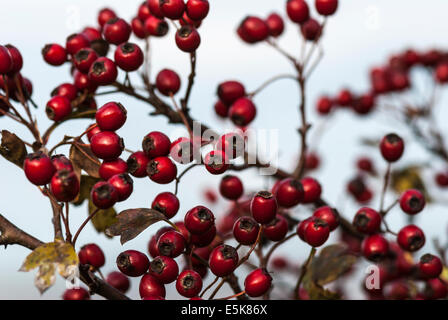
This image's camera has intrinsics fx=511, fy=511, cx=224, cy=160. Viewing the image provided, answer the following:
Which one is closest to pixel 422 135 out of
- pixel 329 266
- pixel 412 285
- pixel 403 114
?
pixel 403 114

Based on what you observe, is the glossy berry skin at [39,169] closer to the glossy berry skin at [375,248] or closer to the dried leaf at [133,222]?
the dried leaf at [133,222]

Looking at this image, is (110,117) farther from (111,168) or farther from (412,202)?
(412,202)

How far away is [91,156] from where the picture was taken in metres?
2.06

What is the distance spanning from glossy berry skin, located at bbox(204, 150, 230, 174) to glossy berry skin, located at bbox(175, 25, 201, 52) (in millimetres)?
529

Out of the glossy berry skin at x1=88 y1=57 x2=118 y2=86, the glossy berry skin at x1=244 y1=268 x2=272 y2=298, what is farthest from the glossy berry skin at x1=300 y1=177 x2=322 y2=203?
the glossy berry skin at x1=88 y1=57 x2=118 y2=86

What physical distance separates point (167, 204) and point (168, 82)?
720 mm

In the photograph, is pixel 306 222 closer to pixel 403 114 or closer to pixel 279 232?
pixel 279 232

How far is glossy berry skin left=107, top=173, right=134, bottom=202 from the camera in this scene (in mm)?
1701

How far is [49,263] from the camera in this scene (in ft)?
4.96

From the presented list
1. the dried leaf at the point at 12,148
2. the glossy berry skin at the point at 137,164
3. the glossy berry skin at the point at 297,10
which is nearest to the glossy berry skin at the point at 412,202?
the glossy berry skin at the point at 297,10

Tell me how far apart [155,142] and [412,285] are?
168 cm

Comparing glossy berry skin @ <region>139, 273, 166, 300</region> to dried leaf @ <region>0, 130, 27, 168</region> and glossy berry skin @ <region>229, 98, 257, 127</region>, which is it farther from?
glossy berry skin @ <region>229, 98, 257, 127</region>

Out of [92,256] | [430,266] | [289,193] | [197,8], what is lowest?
[430,266]

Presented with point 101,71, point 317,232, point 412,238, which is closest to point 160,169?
point 101,71
